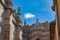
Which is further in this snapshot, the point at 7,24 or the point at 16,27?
the point at 16,27

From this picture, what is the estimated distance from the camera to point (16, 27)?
2272 centimetres

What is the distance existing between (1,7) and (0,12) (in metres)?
0.65

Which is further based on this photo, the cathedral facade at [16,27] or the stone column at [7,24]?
the stone column at [7,24]

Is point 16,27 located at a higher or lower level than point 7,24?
lower

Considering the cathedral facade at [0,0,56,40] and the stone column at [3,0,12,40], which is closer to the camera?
the cathedral facade at [0,0,56,40]

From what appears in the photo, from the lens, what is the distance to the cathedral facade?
16.7 metres

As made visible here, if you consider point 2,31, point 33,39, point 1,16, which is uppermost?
point 1,16

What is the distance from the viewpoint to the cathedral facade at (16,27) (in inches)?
657

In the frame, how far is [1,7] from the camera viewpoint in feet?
54.3

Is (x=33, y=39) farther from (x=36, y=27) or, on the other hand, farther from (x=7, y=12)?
(x=7, y=12)

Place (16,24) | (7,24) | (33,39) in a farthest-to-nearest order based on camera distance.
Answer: (33,39), (16,24), (7,24)

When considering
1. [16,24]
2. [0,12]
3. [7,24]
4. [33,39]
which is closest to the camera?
[0,12]

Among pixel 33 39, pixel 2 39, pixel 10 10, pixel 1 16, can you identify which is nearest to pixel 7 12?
pixel 10 10

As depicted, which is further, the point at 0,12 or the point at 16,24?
the point at 16,24
